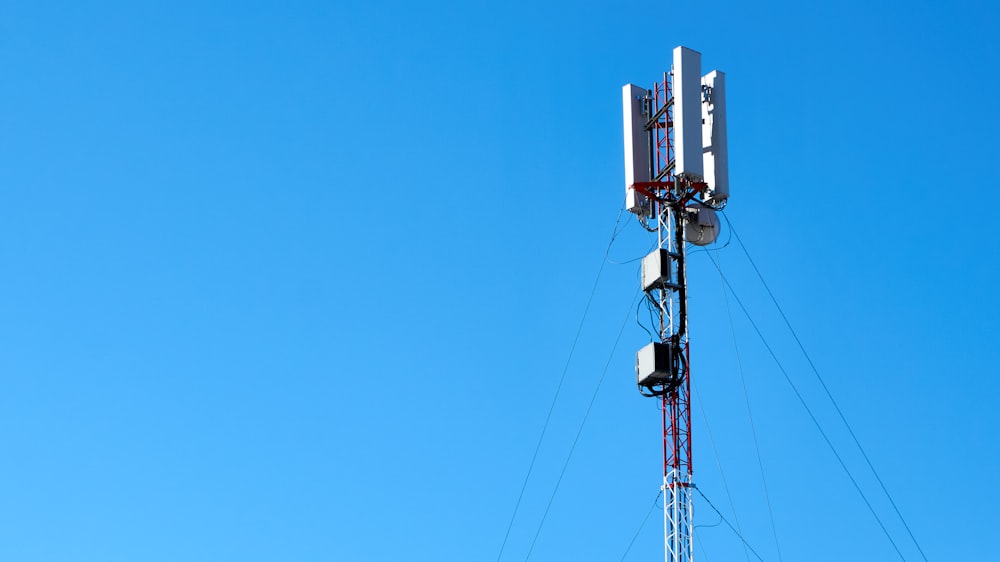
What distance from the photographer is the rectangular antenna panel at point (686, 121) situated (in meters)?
68.7

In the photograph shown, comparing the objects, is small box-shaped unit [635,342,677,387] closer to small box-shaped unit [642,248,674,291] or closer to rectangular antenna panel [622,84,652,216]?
small box-shaped unit [642,248,674,291]

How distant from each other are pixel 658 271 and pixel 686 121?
511 cm

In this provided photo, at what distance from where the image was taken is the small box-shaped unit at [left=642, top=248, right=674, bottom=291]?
6850 centimetres

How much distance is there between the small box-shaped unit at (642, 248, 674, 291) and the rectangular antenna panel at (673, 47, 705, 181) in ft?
9.21

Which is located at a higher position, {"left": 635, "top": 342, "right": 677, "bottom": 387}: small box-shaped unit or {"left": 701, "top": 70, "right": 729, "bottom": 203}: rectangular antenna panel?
{"left": 701, "top": 70, "right": 729, "bottom": 203}: rectangular antenna panel

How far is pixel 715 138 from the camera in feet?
230

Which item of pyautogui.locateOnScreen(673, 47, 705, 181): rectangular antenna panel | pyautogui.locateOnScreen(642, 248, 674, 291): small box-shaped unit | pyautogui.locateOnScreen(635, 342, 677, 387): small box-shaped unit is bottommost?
pyautogui.locateOnScreen(635, 342, 677, 387): small box-shaped unit

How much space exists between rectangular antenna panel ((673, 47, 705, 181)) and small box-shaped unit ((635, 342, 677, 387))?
5968 mm

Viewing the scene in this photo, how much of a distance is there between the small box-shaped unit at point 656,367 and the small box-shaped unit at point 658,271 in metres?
2.12

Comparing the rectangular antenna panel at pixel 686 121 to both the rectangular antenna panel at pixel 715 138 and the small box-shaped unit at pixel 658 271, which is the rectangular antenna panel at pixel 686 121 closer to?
the rectangular antenna panel at pixel 715 138

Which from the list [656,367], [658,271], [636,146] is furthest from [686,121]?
[656,367]

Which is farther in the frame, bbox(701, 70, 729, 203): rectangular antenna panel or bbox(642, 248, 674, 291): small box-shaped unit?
bbox(701, 70, 729, 203): rectangular antenna panel

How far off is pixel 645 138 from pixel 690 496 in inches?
518

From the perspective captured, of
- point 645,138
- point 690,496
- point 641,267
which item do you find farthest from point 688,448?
point 645,138
